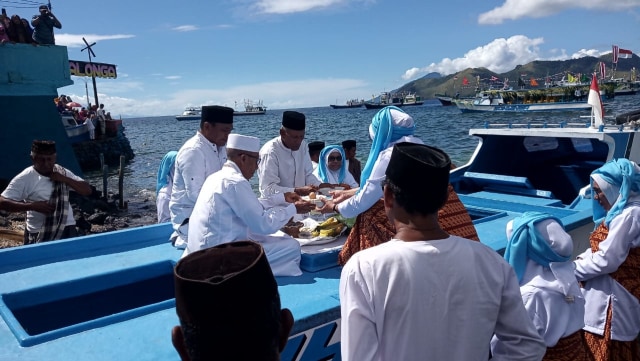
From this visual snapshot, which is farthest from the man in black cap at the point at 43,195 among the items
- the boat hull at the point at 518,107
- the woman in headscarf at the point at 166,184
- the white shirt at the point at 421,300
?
the boat hull at the point at 518,107

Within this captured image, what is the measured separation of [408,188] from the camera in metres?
1.66

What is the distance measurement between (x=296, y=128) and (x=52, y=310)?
271 cm

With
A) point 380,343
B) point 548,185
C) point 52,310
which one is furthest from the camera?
point 548,185

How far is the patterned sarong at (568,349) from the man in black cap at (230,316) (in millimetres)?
1903

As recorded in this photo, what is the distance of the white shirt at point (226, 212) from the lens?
3244 mm

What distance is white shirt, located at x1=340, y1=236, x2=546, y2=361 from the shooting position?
5.20ft

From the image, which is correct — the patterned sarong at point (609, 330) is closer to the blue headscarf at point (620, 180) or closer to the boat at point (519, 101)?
the blue headscarf at point (620, 180)

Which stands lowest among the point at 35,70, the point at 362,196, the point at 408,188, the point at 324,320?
the point at 324,320

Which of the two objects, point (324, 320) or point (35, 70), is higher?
point (35, 70)

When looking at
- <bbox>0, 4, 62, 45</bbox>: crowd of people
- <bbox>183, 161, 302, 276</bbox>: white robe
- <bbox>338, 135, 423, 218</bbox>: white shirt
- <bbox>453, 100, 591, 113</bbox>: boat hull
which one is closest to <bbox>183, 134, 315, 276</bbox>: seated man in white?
<bbox>183, 161, 302, 276</bbox>: white robe

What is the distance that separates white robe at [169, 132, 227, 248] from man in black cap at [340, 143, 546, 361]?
2.93 meters

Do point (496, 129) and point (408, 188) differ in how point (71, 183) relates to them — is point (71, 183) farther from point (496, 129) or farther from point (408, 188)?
point (496, 129)

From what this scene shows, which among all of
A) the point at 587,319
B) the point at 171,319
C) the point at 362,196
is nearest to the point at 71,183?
the point at 171,319

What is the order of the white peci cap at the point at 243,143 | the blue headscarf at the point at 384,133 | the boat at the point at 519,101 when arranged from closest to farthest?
1. the blue headscarf at the point at 384,133
2. the white peci cap at the point at 243,143
3. the boat at the point at 519,101
